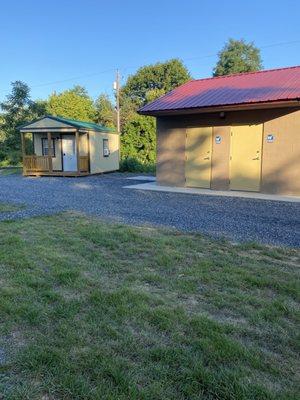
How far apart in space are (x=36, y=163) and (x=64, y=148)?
171 cm

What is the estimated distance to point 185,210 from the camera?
8094mm

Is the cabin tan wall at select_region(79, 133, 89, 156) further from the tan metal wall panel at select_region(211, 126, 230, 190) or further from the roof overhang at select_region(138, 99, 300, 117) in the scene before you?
the tan metal wall panel at select_region(211, 126, 230, 190)

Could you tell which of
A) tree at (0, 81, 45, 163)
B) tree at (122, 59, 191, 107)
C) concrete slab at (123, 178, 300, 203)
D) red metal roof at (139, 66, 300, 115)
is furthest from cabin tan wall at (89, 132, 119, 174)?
tree at (122, 59, 191, 107)

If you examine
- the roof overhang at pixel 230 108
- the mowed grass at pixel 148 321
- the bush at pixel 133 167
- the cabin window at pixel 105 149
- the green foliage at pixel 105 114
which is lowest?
the mowed grass at pixel 148 321

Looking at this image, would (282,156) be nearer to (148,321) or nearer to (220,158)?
(220,158)

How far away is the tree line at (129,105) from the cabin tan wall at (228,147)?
13.1ft

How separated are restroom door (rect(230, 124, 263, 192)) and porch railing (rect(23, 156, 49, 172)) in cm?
1058

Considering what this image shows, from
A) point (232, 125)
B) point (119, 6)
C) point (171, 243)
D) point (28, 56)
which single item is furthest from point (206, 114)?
point (28, 56)

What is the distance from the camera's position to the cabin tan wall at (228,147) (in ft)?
33.7

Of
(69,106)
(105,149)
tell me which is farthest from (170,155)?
(69,106)

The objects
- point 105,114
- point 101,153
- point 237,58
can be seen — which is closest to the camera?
point 101,153

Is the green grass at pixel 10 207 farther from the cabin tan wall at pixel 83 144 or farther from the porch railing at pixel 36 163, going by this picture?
the cabin tan wall at pixel 83 144

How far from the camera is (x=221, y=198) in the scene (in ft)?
33.0

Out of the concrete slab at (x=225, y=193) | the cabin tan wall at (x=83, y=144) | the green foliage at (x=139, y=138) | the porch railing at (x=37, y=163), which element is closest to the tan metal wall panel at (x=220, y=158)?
the concrete slab at (x=225, y=193)
